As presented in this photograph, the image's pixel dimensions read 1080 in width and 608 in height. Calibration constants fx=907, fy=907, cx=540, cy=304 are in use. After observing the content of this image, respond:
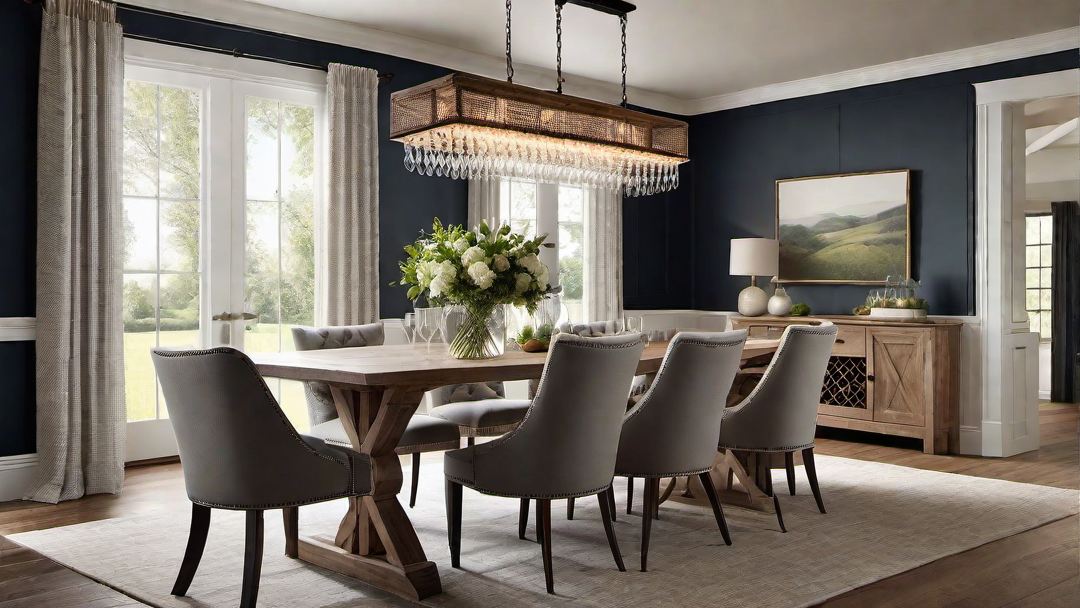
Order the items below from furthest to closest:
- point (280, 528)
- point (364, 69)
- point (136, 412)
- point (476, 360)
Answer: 1. point (364, 69)
2. point (136, 412)
3. point (280, 528)
4. point (476, 360)

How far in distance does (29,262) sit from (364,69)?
2195mm

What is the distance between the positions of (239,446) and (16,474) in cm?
234

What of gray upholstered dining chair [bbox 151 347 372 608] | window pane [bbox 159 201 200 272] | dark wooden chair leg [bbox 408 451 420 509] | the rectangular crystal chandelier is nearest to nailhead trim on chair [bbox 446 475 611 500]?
gray upholstered dining chair [bbox 151 347 372 608]

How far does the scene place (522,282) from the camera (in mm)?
3582

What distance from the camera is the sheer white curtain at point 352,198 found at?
5438 mm

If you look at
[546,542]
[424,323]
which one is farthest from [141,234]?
[546,542]

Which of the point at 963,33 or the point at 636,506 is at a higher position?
the point at 963,33

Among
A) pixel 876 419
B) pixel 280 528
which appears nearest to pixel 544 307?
pixel 280 528

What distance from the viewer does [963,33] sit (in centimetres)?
564

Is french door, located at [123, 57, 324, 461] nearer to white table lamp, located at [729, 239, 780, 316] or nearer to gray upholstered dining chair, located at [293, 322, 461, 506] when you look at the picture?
gray upholstered dining chair, located at [293, 322, 461, 506]

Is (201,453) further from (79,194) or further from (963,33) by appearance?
(963,33)

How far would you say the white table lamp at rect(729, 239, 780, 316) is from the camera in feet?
22.1

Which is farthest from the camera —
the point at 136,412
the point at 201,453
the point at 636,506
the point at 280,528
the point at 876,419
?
the point at 876,419

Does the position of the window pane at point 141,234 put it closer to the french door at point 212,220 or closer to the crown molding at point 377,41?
the french door at point 212,220
